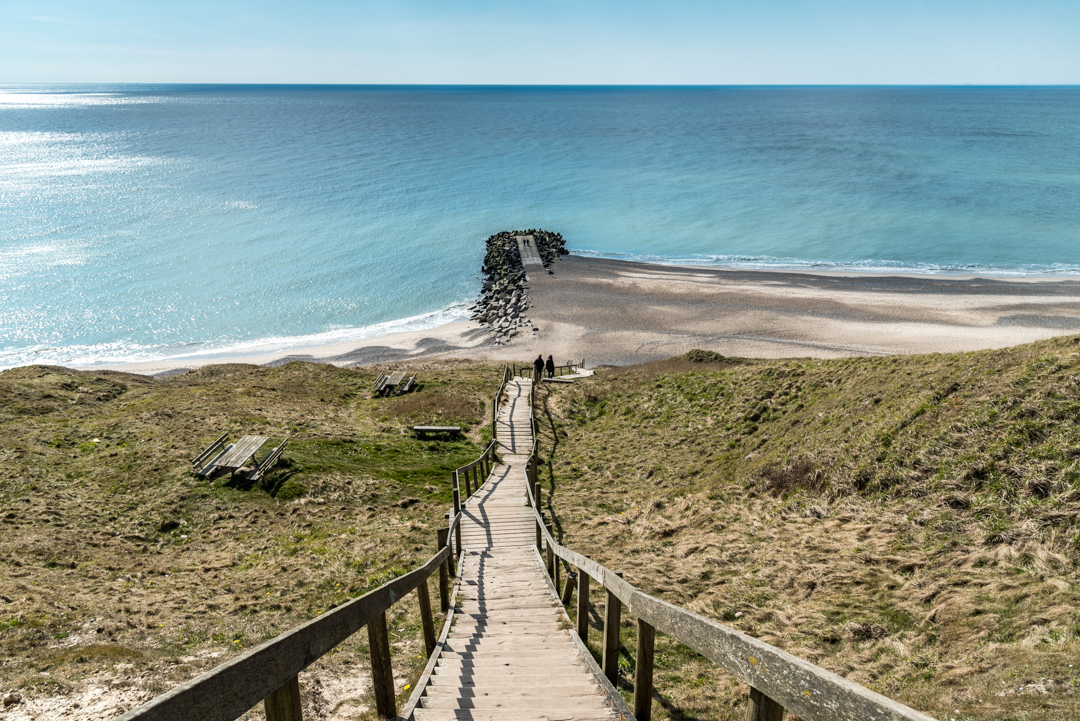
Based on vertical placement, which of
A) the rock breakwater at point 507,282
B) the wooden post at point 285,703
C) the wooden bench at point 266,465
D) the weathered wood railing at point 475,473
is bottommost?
the weathered wood railing at point 475,473

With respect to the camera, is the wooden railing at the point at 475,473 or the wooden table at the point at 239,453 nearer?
the wooden railing at the point at 475,473

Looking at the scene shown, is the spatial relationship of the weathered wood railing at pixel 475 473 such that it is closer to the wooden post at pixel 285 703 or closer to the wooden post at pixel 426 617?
the wooden post at pixel 426 617

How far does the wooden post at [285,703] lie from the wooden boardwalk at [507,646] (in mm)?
1813

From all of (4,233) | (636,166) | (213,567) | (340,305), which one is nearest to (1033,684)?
(213,567)

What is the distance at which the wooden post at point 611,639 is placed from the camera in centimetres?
563

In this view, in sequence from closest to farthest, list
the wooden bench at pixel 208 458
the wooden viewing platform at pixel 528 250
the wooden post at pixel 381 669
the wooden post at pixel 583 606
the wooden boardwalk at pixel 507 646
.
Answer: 1. the wooden post at pixel 381 669
2. the wooden boardwalk at pixel 507 646
3. the wooden post at pixel 583 606
4. the wooden bench at pixel 208 458
5. the wooden viewing platform at pixel 528 250

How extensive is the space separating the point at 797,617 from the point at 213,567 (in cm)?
1140

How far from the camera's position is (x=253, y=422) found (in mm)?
21562

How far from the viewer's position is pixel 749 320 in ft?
155

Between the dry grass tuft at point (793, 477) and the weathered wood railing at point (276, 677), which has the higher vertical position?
the weathered wood railing at point (276, 677)

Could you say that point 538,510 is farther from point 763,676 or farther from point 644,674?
point 763,676

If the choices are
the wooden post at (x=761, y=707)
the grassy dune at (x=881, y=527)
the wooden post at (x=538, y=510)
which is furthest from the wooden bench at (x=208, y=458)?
the wooden post at (x=761, y=707)

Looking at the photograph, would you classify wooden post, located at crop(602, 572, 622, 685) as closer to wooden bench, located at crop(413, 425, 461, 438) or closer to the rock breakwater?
wooden bench, located at crop(413, 425, 461, 438)

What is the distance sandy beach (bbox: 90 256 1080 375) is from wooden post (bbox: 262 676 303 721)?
123ft
